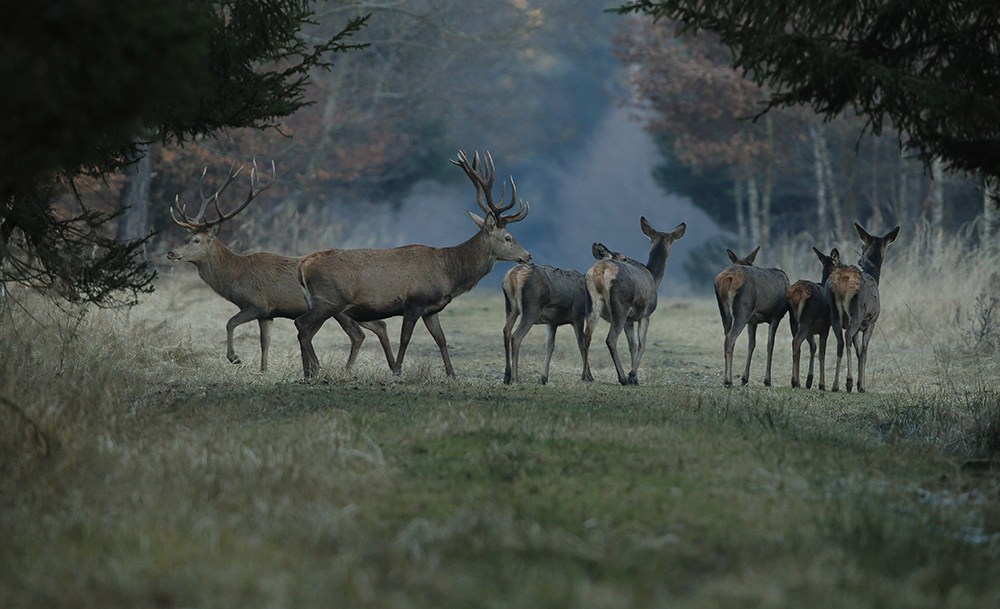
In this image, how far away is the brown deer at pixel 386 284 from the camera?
9.60 meters

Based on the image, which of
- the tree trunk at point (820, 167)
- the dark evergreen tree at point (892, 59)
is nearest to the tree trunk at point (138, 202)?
the dark evergreen tree at point (892, 59)

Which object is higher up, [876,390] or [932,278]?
[932,278]

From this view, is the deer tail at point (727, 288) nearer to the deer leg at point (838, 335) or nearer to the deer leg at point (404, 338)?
the deer leg at point (838, 335)

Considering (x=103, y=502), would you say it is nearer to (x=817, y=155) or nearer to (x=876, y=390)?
(x=876, y=390)

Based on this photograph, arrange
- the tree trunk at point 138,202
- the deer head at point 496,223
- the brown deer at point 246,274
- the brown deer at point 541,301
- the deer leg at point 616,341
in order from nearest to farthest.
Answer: the deer leg at point 616,341
the brown deer at point 541,301
the deer head at point 496,223
the brown deer at point 246,274
the tree trunk at point 138,202

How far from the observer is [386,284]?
972cm

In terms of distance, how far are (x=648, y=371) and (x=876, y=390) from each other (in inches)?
106

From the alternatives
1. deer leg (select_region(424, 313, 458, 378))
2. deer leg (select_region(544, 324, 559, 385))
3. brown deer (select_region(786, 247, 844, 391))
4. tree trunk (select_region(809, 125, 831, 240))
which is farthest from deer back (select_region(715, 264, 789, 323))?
tree trunk (select_region(809, 125, 831, 240))

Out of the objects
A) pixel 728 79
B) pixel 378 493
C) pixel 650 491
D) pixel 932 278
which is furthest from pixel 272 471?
pixel 728 79

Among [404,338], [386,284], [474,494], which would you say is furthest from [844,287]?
[474,494]

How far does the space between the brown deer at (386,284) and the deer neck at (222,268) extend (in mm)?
2188

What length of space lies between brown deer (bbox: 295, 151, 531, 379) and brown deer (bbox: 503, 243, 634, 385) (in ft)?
1.67

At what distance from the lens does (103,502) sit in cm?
410

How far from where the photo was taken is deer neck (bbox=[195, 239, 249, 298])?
11.7m
